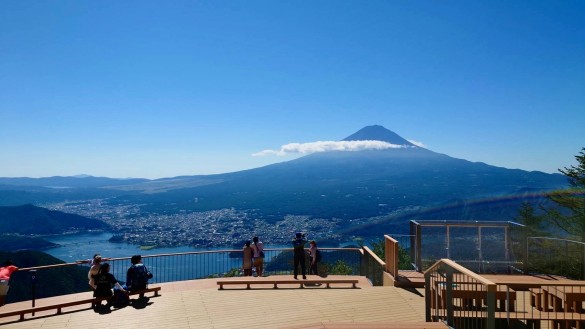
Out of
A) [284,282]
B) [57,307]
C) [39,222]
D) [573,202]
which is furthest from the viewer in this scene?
[39,222]

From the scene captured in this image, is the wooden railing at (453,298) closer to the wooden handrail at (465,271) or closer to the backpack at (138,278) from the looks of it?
the wooden handrail at (465,271)

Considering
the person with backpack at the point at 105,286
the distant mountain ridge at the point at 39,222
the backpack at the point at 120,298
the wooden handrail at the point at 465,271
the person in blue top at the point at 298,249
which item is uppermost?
the wooden handrail at the point at 465,271

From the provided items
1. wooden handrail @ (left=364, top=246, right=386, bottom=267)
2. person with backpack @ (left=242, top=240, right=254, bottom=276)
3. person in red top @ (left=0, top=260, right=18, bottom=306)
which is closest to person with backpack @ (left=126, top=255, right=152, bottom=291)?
person in red top @ (left=0, top=260, right=18, bottom=306)

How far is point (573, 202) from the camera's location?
33.9 meters

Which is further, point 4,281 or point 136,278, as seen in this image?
point 136,278

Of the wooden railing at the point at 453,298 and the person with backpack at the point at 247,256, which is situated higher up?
the wooden railing at the point at 453,298

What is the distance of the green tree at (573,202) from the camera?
33219mm

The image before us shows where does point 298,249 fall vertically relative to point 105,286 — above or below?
above

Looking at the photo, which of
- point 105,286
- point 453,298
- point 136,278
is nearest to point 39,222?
point 136,278

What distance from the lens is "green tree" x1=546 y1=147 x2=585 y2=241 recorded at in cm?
3322

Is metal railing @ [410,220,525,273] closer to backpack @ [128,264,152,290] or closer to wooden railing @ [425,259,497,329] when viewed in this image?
wooden railing @ [425,259,497,329]

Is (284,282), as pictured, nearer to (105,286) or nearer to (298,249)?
(298,249)

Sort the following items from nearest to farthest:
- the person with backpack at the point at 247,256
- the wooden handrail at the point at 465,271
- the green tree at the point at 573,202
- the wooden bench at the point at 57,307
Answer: the wooden handrail at the point at 465,271
the wooden bench at the point at 57,307
the person with backpack at the point at 247,256
the green tree at the point at 573,202

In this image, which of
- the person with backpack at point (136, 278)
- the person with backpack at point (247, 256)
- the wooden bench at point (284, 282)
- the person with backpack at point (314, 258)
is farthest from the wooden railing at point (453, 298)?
the person with backpack at point (247, 256)
